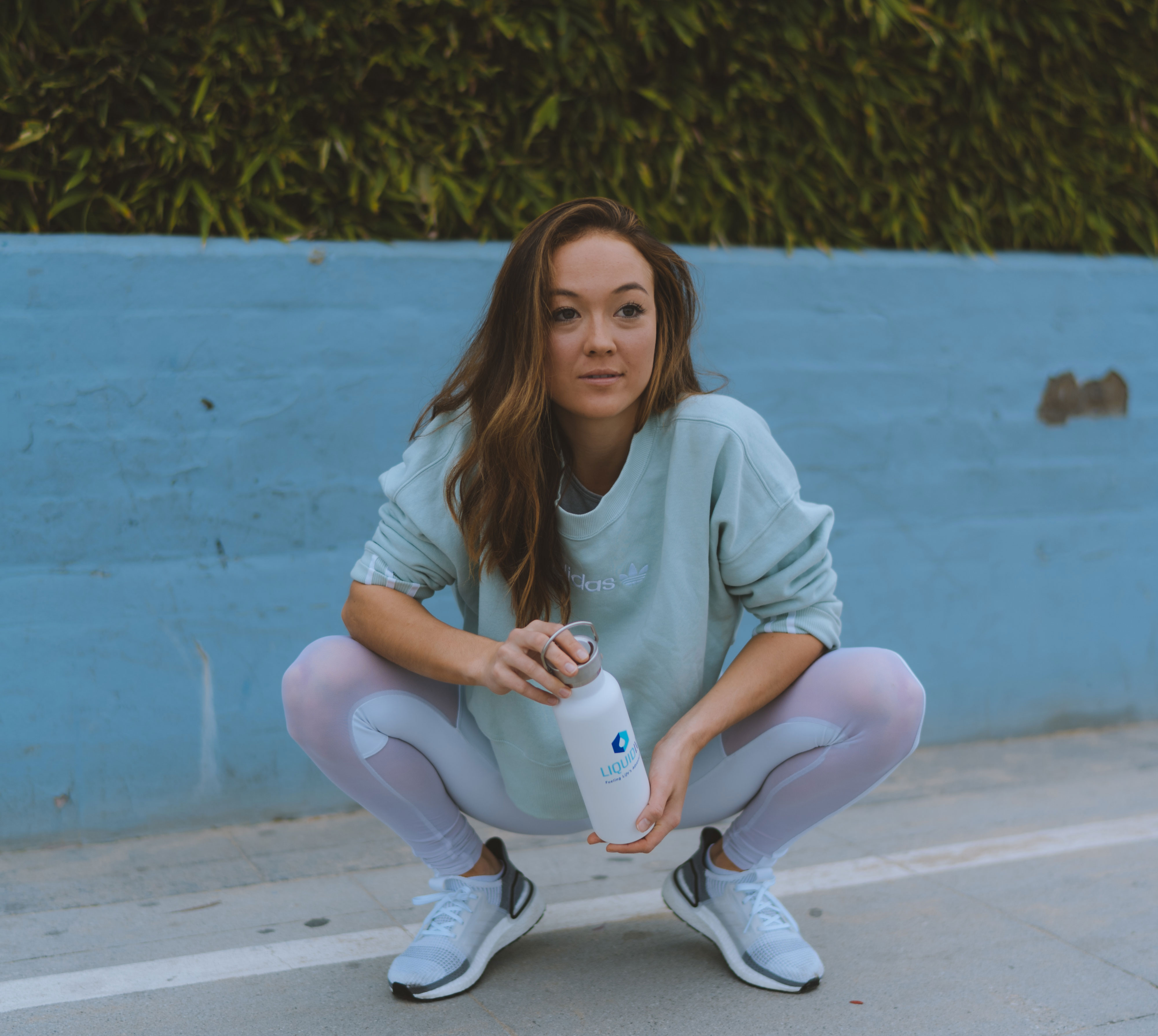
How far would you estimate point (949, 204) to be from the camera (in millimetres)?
3779

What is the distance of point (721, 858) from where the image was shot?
236 centimetres

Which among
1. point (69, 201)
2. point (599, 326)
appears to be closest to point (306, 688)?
point (599, 326)

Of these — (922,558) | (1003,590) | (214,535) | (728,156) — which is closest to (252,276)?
(214,535)

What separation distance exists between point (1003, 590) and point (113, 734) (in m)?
2.63

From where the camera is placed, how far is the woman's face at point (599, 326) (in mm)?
2111

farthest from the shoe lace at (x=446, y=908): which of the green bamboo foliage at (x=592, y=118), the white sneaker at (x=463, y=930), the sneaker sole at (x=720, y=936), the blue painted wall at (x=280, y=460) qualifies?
the green bamboo foliage at (x=592, y=118)

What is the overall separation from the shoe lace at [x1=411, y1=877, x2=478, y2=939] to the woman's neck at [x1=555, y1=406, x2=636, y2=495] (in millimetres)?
807

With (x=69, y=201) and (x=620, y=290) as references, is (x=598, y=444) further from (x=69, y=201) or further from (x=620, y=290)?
(x=69, y=201)

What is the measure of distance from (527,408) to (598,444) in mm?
204

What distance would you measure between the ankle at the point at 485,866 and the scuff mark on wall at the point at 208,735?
0.98m

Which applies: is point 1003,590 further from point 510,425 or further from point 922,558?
point 510,425

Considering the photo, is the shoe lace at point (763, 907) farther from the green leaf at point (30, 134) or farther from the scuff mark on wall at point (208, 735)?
the green leaf at point (30, 134)

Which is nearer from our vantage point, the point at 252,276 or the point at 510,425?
the point at 510,425

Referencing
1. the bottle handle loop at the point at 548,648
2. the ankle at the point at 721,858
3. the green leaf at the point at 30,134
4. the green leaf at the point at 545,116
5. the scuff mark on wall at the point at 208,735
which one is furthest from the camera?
the green leaf at the point at 545,116
